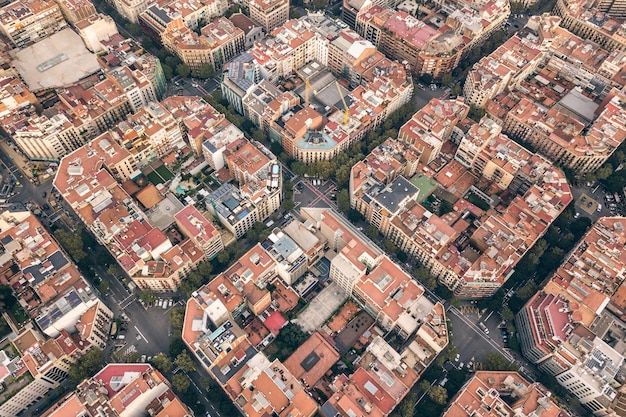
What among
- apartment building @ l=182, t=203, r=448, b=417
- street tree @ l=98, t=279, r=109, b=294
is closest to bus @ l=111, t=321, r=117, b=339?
street tree @ l=98, t=279, r=109, b=294

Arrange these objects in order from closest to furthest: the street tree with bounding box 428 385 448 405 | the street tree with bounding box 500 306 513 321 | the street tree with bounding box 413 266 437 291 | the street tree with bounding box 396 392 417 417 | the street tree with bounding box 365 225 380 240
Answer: the street tree with bounding box 396 392 417 417
the street tree with bounding box 428 385 448 405
the street tree with bounding box 500 306 513 321
the street tree with bounding box 413 266 437 291
the street tree with bounding box 365 225 380 240

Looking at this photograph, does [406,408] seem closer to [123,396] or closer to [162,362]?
[162,362]

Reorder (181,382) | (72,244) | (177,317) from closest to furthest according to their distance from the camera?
1. (181,382)
2. (177,317)
3. (72,244)

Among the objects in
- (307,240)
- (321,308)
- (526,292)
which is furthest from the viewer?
(307,240)

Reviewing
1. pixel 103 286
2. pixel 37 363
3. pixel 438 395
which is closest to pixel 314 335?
pixel 438 395

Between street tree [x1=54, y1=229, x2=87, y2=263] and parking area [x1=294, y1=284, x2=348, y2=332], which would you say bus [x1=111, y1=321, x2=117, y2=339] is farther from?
parking area [x1=294, y1=284, x2=348, y2=332]

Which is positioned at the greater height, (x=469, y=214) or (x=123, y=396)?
(x=469, y=214)

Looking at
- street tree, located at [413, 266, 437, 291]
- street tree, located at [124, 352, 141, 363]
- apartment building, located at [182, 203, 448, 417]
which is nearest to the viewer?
apartment building, located at [182, 203, 448, 417]

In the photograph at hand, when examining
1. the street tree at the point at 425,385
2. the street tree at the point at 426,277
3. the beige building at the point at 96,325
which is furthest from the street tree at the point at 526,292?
the beige building at the point at 96,325
